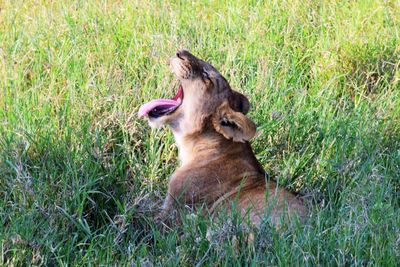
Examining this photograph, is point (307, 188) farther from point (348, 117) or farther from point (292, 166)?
point (348, 117)

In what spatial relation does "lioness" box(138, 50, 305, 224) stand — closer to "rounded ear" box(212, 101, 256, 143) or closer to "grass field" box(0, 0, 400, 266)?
"rounded ear" box(212, 101, 256, 143)

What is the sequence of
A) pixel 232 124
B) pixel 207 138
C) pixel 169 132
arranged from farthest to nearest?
pixel 169 132 < pixel 207 138 < pixel 232 124

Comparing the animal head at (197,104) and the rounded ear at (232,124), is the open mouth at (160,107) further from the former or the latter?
the rounded ear at (232,124)

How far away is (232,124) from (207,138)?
23cm

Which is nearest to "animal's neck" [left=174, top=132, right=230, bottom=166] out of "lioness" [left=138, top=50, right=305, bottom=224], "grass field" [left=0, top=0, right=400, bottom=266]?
"lioness" [left=138, top=50, right=305, bottom=224]

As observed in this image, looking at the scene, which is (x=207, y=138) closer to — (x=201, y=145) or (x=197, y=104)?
(x=201, y=145)

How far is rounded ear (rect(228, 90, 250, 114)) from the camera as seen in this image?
490 cm

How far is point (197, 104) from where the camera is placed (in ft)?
16.0

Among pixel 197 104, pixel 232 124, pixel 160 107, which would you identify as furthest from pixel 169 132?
pixel 232 124

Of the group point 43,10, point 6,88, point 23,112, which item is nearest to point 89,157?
point 23,112

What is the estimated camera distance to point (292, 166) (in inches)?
205

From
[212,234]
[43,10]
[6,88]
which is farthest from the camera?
[43,10]

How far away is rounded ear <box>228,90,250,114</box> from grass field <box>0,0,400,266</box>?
0.38 meters

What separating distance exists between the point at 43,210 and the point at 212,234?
0.88 metres
